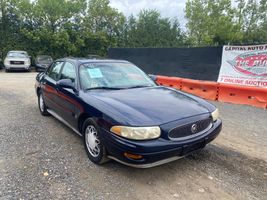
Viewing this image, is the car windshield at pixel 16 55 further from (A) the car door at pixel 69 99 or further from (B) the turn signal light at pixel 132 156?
(B) the turn signal light at pixel 132 156

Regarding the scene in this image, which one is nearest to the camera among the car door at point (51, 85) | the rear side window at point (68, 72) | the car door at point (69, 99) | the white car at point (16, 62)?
the car door at point (69, 99)

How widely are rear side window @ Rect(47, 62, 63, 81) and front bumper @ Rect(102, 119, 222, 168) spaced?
252 cm

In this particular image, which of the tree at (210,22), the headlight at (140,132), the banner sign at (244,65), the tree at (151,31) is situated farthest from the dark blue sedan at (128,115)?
the tree at (210,22)

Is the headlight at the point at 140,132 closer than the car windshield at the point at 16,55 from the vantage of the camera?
Yes

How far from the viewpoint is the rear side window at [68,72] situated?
172 inches

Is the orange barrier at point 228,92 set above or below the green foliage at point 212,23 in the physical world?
below

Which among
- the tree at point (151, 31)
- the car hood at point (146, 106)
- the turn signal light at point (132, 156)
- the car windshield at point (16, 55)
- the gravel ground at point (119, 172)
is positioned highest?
the tree at point (151, 31)

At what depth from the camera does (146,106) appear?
329 cm


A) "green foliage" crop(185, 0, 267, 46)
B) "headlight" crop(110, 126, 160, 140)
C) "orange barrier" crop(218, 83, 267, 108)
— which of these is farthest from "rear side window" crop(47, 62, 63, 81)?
"green foliage" crop(185, 0, 267, 46)

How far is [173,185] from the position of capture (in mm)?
3107

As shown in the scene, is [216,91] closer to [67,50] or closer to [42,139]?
[42,139]

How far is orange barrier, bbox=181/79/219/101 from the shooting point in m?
8.06

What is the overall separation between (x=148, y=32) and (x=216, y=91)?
27445 millimetres

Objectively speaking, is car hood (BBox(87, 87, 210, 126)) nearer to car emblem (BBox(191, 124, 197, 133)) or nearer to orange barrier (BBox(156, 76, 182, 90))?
car emblem (BBox(191, 124, 197, 133))
